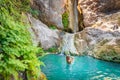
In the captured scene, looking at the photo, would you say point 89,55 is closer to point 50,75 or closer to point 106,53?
point 106,53

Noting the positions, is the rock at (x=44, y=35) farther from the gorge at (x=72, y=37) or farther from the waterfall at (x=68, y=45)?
the waterfall at (x=68, y=45)

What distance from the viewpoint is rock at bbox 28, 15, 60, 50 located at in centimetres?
1827

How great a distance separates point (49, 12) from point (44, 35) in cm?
319

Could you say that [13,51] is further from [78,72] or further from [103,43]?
[103,43]

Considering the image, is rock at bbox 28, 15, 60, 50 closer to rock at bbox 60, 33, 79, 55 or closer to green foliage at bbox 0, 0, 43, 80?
rock at bbox 60, 33, 79, 55

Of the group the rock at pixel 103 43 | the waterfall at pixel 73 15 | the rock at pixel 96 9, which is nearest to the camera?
the rock at pixel 103 43

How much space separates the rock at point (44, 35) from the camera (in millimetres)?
18267

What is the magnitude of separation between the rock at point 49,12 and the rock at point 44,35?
4.47ft

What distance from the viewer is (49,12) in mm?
21453

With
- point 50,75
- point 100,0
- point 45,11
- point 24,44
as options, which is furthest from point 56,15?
point 24,44

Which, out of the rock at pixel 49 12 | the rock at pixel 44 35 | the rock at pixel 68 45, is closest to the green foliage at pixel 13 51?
the rock at pixel 44 35

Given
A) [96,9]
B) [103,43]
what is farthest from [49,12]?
[103,43]

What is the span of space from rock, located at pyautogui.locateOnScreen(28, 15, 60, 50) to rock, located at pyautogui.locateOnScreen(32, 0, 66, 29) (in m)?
1.36

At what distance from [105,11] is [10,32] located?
18018 millimetres
